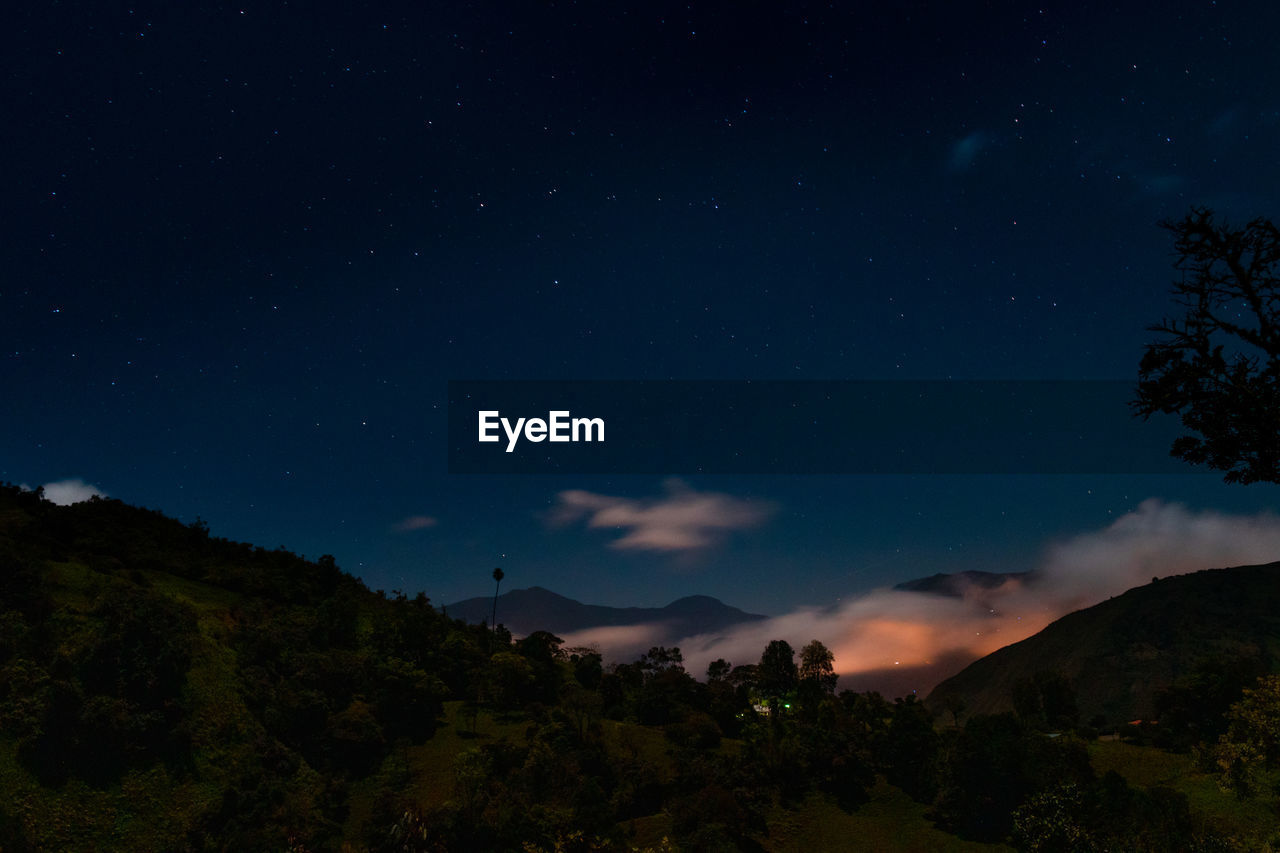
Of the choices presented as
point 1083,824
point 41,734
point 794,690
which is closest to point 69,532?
point 41,734

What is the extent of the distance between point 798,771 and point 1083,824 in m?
27.7

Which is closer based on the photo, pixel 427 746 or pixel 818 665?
pixel 427 746

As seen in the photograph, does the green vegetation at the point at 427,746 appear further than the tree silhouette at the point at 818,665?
No

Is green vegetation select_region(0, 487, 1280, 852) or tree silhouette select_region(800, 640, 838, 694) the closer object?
green vegetation select_region(0, 487, 1280, 852)

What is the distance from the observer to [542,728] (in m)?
79.4

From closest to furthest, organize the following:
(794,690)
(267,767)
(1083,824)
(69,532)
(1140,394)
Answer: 1. (1140,394)
2. (1083,824)
3. (267,767)
4. (69,532)
5. (794,690)

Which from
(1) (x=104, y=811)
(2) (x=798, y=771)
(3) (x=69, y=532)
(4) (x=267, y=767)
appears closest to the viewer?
(1) (x=104, y=811)

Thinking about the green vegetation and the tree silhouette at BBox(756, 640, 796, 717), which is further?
the tree silhouette at BBox(756, 640, 796, 717)

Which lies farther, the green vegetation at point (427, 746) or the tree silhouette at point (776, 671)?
the tree silhouette at point (776, 671)

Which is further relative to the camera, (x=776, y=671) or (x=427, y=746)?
(x=776, y=671)

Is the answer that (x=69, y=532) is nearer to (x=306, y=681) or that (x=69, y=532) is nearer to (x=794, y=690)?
(x=306, y=681)

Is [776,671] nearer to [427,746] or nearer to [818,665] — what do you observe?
[818,665]

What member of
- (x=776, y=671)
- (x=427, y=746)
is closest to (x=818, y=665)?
(x=776, y=671)

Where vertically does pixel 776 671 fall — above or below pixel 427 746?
above
